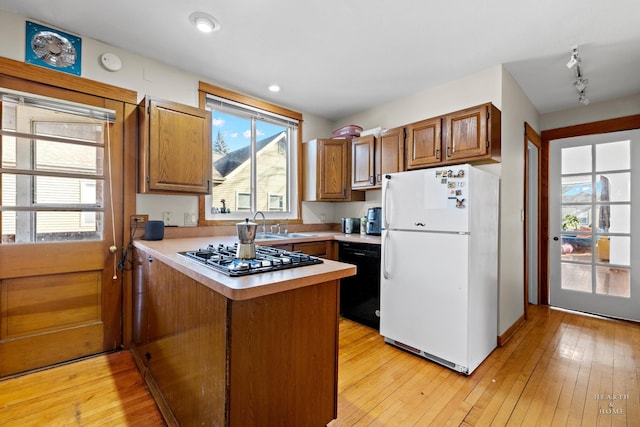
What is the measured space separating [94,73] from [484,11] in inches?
113

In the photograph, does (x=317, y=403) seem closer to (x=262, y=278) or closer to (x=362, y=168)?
(x=262, y=278)

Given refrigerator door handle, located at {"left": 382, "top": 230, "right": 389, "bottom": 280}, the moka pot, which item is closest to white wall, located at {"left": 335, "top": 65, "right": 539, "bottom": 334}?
refrigerator door handle, located at {"left": 382, "top": 230, "right": 389, "bottom": 280}

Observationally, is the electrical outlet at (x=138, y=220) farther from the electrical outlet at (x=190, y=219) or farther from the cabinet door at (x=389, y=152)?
the cabinet door at (x=389, y=152)

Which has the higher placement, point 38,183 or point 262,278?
point 38,183

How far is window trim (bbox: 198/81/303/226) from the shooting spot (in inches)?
114

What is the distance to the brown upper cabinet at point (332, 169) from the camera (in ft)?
11.9

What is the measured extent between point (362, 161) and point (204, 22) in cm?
205

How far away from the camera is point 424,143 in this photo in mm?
2850

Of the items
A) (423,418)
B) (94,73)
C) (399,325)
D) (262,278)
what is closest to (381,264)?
(399,325)

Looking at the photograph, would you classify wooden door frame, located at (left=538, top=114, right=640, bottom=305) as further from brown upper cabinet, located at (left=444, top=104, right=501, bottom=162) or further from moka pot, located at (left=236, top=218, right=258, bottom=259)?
moka pot, located at (left=236, top=218, right=258, bottom=259)

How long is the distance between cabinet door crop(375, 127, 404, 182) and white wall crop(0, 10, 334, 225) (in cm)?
167

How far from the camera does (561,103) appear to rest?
3.45 meters

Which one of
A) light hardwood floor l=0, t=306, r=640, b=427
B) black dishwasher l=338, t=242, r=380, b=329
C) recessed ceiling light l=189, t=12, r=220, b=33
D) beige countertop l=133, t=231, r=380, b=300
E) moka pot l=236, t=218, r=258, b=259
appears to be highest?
recessed ceiling light l=189, t=12, r=220, b=33

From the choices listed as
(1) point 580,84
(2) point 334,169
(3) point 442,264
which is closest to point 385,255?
(3) point 442,264
